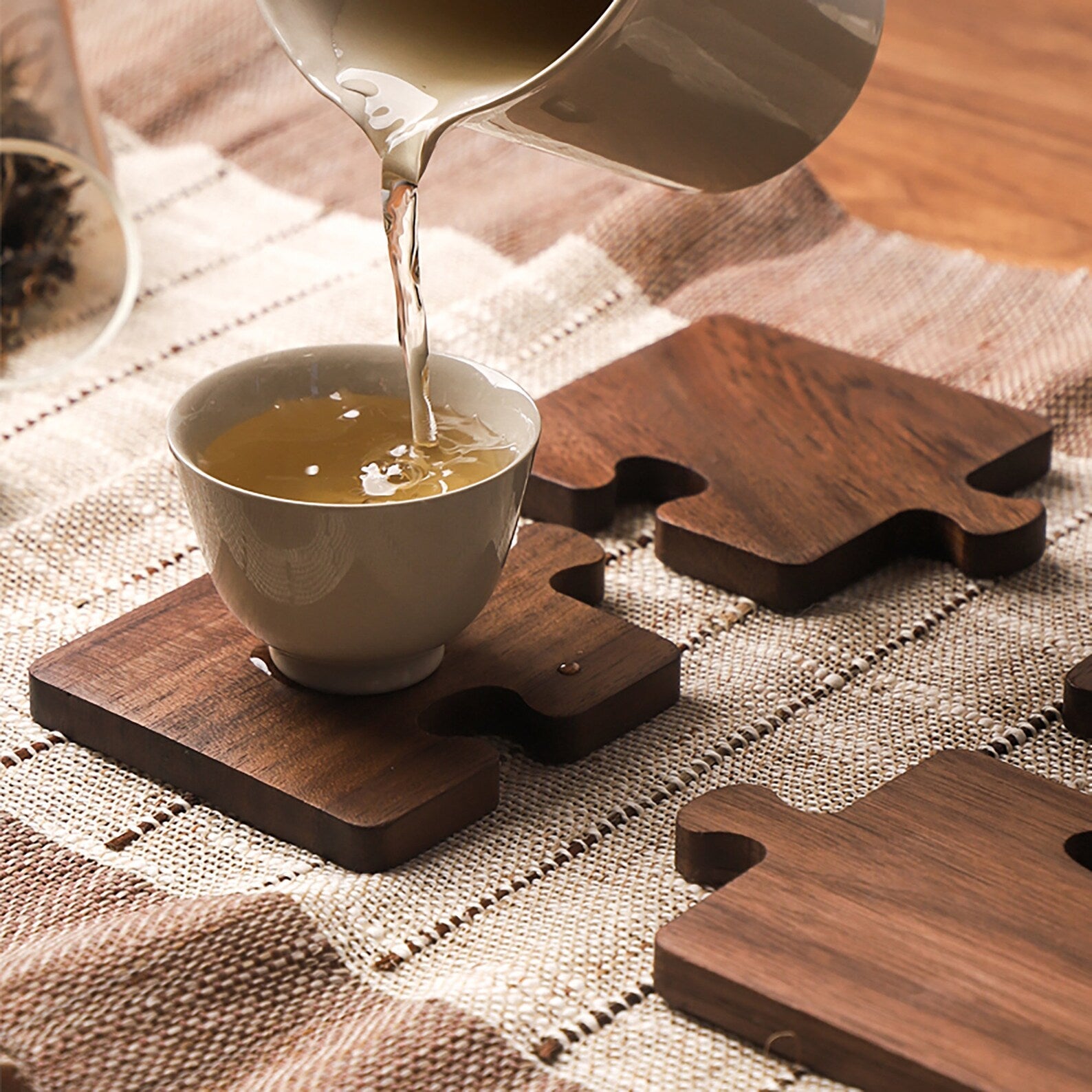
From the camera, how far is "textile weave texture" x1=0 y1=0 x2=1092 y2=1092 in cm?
69

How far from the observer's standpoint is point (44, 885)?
0.79 m

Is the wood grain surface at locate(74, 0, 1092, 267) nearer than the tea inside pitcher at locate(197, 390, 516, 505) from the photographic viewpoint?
No

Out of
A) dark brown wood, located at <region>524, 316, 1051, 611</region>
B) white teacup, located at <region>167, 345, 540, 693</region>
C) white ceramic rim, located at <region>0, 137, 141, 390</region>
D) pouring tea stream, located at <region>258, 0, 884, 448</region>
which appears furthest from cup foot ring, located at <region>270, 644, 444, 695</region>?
white ceramic rim, located at <region>0, 137, 141, 390</region>

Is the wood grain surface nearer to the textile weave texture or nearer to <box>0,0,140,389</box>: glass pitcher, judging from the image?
the textile weave texture

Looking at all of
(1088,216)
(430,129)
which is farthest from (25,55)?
(1088,216)

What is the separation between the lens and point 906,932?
2.30 ft

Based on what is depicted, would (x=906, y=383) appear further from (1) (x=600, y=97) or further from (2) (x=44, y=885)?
(2) (x=44, y=885)

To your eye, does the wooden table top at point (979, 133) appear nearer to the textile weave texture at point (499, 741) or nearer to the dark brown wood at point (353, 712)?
the textile weave texture at point (499, 741)

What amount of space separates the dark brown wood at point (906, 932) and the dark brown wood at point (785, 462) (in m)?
0.25

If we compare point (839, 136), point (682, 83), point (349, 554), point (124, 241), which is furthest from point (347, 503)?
point (839, 136)

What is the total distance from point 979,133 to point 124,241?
0.90m

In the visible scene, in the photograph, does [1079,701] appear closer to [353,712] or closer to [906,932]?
[906,932]

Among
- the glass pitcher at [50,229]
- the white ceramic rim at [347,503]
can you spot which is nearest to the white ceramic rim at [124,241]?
the glass pitcher at [50,229]

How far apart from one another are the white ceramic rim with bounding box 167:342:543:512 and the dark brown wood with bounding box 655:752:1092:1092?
0.19m
